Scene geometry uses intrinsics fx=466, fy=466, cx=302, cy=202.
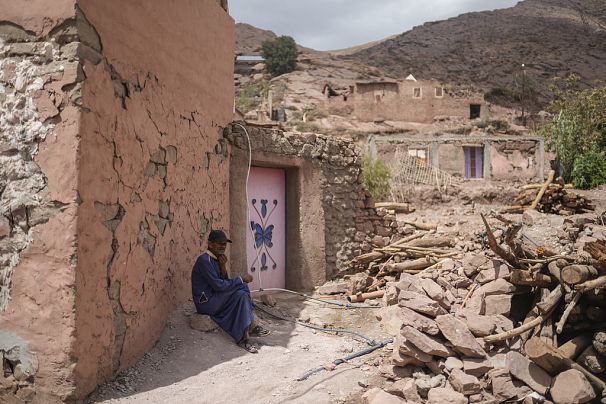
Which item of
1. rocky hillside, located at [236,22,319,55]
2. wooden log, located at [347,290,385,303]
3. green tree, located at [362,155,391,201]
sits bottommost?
wooden log, located at [347,290,385,303]

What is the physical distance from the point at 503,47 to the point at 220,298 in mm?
49650

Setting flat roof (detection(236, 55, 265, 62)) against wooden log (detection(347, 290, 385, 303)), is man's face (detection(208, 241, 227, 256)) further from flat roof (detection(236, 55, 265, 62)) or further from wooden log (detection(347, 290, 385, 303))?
flat roof (detection(236, 55, 265, 62))

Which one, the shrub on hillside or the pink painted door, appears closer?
the pink painted door

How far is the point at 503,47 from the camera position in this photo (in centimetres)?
4656

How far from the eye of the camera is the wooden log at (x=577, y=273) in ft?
12.1

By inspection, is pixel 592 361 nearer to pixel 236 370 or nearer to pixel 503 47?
pixel 236 370

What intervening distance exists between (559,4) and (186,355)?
69440mm

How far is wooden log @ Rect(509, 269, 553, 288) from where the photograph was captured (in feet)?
13.3

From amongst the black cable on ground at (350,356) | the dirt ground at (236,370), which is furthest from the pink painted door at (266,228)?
the black cable on ground at (350,356)

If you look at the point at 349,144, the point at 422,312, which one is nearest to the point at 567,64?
the point at 349,144

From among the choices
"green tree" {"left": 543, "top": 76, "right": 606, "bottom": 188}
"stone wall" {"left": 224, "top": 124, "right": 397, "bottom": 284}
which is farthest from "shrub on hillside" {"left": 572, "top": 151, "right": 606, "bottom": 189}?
"stone wall" {"left": 224, "top": 124, "right": 397, "bottom": 284}

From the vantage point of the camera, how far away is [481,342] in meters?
3.99

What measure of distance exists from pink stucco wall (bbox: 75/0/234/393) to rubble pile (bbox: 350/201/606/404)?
207 centimetres

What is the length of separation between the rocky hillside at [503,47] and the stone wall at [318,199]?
35201 mm
